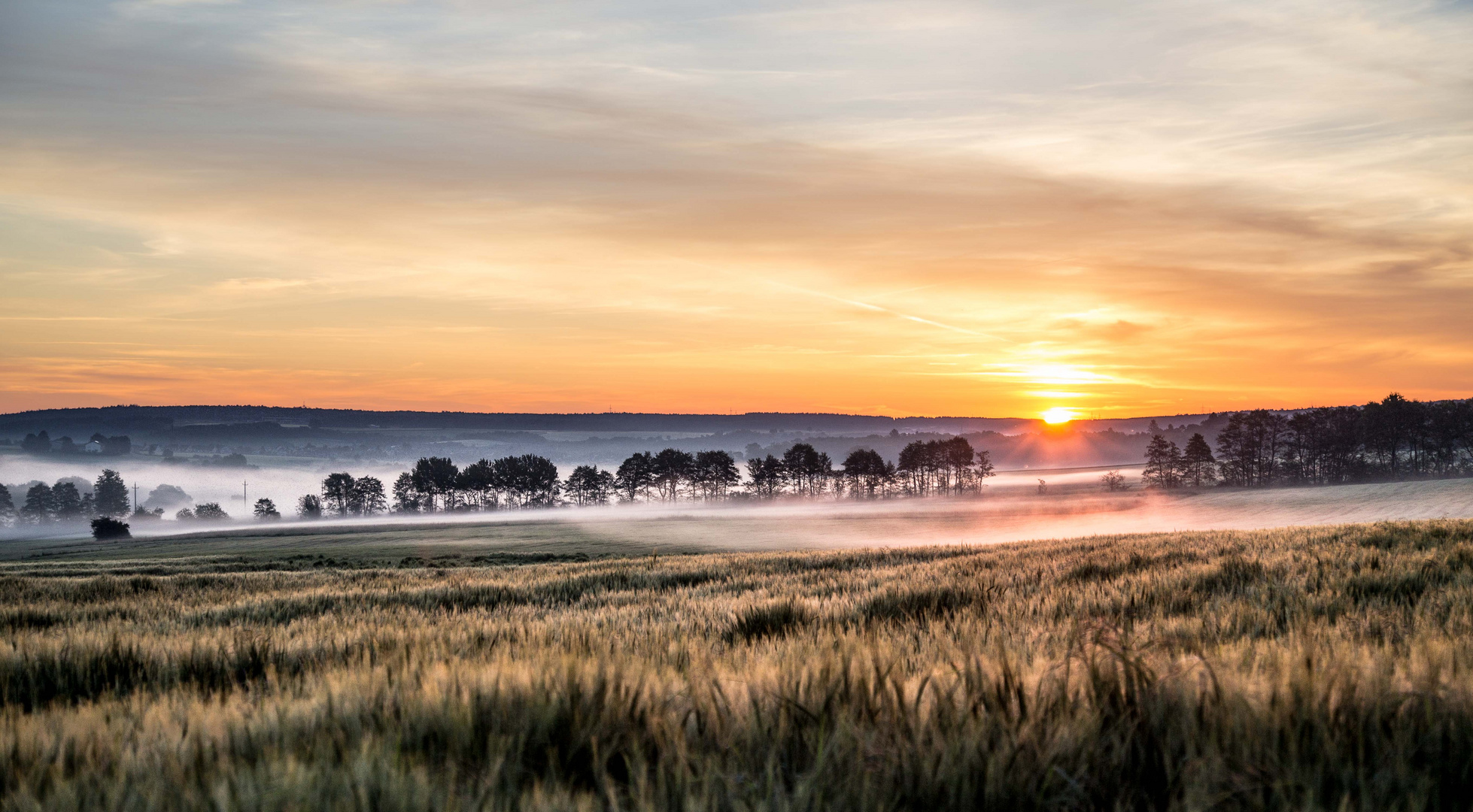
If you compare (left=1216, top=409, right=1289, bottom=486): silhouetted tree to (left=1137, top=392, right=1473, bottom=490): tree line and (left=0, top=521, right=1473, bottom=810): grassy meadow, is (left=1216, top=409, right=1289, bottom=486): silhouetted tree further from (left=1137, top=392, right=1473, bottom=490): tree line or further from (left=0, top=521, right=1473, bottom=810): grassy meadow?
(left=0, top=521, right=1473, bottom=810): grassy meadow

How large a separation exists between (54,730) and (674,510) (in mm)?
197205

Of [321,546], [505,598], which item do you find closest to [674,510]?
[321,546]

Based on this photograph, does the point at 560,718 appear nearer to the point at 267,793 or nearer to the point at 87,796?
the point at 267,793

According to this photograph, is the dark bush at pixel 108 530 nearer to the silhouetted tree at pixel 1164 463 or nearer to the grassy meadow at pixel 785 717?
the grassy meadow at pixel 785 717

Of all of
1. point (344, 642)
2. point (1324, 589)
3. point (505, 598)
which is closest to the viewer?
point (344, 642)

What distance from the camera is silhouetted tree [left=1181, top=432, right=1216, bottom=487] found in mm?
167375

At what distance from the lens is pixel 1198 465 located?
172125 millimetres

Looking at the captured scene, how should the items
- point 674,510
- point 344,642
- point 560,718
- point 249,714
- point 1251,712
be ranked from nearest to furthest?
point 1251,712 < point 560,718 < point 249,714 < point 344,642 < point 674,510

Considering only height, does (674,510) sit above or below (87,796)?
below

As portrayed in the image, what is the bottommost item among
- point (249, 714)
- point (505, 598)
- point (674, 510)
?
point (674, 510)

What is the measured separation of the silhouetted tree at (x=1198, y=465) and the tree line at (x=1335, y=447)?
0.55 ft

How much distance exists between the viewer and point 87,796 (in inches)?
70.1

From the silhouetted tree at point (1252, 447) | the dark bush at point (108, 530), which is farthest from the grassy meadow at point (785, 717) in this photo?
the dark bush at point (108, 530)

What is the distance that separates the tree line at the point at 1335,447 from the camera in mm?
145250
